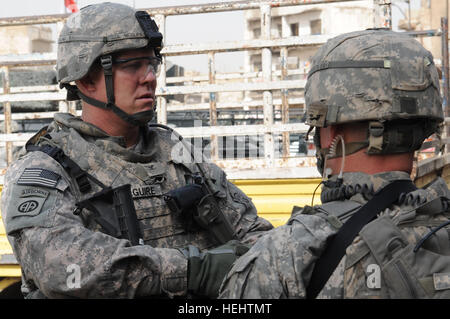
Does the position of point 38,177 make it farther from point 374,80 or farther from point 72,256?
point 374,80

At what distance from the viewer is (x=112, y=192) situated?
2.36 meters

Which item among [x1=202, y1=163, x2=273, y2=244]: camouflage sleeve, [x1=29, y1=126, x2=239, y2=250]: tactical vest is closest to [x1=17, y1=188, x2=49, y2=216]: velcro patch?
[x1=29, y1=126, x2=239, y2=250]: tactical vest

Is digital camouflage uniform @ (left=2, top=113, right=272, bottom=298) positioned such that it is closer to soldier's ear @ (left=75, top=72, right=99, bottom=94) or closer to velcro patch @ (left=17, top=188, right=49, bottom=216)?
velcro patch @ (left=17, top=188, right=49, bottom=216)

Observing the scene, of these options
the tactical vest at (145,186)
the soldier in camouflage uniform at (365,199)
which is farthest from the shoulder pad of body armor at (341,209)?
the tactical vest at (145,186)

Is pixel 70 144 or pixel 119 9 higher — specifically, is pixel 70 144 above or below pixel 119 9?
below

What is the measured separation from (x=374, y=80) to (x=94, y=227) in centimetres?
132

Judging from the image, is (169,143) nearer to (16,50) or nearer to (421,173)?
(421,173)

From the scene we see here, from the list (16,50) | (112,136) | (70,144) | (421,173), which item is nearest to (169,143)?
(112,136)

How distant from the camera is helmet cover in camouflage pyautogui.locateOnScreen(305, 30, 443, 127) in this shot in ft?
5.21

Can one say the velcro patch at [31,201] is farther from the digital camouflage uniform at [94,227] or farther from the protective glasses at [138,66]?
the protective glasses at [138,66]

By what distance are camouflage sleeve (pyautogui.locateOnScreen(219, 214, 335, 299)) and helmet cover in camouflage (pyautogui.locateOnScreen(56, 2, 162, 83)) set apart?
144cm

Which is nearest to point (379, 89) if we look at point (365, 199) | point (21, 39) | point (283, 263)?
point (365, 199)

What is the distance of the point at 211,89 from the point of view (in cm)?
426
